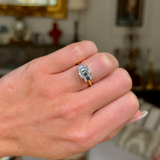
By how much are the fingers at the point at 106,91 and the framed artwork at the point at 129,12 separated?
3721mm

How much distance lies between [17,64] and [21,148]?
329cm

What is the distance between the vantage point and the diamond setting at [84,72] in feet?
1.69

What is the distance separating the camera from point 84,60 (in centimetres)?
56

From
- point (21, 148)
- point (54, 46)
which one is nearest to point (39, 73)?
point (21, 148)

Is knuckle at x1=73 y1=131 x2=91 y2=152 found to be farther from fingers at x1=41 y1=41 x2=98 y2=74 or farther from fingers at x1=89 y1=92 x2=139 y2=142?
fingers at x1=41 y1=41 x2=98 y2=74

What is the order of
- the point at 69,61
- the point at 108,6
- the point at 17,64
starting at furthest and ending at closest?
the point at 108,6 → the point at 17,64 → the point at 69,61

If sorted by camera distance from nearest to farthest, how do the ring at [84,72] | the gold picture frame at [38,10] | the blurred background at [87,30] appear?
the ring at [84,72] < the blurred background at [87,30] < the gold picture frame at [38,10]

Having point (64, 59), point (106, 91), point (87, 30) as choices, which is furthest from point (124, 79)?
point (87, 30)

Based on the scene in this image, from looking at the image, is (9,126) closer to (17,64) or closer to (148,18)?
(17,64)

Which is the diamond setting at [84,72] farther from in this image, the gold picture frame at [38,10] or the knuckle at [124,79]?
the gold picture frame at [38,10]

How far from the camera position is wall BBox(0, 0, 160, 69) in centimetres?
402

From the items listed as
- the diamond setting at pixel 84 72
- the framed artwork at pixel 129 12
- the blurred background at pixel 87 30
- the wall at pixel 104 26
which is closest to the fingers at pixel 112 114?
the diamond setting at pixel 84 72

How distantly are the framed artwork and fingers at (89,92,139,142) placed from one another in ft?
12.2

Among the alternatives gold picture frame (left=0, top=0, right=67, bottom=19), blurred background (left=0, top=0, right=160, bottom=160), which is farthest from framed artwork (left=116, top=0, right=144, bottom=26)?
gold picture frame (left=0, top=0, right=67, bottom=19)
